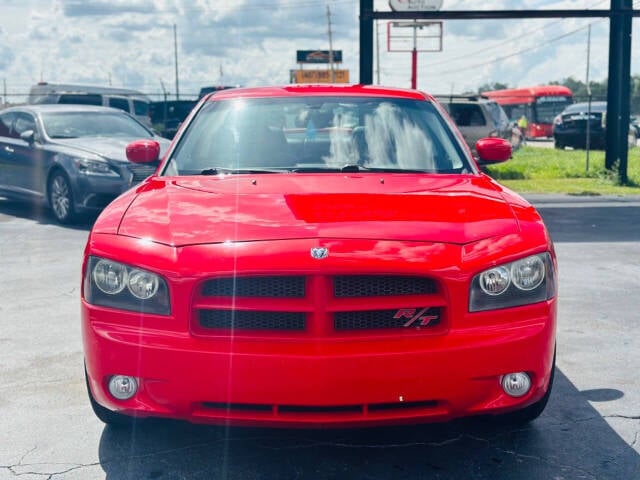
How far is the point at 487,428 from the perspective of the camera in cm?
384

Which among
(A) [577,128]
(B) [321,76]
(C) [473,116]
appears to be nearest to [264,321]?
(C) [473,116]

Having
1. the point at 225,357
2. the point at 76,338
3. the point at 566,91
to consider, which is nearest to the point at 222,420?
the point at 225,357

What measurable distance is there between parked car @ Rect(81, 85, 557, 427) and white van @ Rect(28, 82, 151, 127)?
21.2 m

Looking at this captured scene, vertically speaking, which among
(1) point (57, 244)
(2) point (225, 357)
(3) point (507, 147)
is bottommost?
(1) point (57, 244)

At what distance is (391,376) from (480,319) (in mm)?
400

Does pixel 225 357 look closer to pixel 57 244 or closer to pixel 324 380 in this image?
pixel 324 380

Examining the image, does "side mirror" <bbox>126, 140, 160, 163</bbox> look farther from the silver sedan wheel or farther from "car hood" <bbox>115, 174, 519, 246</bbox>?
the silver sedan wheel

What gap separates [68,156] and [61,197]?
0.52 metres

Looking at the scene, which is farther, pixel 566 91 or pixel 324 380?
pixel 566 91

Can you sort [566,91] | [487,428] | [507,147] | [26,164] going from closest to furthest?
[487,428] → [507,147] → [26,164] → [566,91]

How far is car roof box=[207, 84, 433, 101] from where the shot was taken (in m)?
5.20

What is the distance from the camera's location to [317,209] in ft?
12.0

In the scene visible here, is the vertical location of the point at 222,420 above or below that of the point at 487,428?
above

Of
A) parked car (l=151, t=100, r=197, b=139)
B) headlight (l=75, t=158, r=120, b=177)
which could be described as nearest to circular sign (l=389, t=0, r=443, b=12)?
headlight (l=75, t=158, r=120, b=177)
